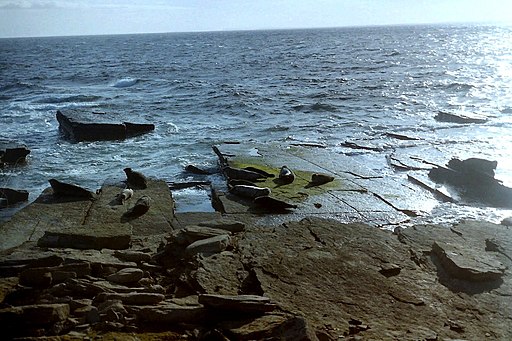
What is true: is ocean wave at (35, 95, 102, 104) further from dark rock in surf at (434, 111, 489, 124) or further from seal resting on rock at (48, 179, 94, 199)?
seal resting on rock at (48, 179, 94, 199)

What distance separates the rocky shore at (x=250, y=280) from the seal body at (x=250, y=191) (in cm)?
129

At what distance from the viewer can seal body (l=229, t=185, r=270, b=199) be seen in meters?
10.3

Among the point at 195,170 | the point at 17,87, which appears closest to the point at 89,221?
the point at 195,170

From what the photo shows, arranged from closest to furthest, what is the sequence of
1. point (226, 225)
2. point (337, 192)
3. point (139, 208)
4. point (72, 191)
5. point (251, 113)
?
1. point (226, 225)
2. point (139, 208)
3. point (72, 191)
4. point (337, 192)
5. point (251, 113)

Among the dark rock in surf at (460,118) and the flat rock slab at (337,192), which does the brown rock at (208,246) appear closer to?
the flat rock slab at (337,192)

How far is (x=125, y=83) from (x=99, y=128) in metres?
24.1

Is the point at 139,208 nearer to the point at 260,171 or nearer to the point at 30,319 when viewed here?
the point at 260,171

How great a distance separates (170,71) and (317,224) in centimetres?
4853

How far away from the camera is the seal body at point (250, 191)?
33.9ft

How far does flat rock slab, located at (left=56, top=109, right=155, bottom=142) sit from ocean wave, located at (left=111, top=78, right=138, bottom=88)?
20707 mm

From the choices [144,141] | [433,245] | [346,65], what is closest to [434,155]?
[433,245]

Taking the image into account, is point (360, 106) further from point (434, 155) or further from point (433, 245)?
point (433, 245)

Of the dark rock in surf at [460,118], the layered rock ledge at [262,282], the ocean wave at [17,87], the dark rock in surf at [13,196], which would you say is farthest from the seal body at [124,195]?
the ocean wave at [17,87]

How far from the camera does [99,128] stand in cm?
1975
